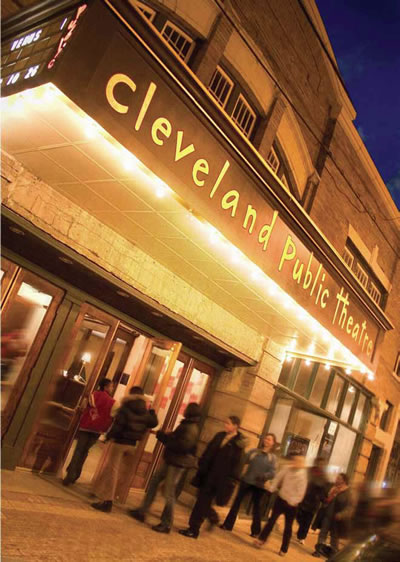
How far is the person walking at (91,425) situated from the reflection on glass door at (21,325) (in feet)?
3.65

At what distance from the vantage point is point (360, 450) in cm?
1331

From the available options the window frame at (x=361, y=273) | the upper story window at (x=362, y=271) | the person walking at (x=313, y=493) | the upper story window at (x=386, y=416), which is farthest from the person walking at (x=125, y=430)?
the upper story window at (x=386, y=416)

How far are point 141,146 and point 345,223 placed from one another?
905 cm

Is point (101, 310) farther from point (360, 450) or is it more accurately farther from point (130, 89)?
point (360, 450)

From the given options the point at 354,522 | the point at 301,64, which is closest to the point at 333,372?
the point at 301,64

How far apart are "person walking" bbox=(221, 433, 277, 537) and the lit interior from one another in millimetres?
2212

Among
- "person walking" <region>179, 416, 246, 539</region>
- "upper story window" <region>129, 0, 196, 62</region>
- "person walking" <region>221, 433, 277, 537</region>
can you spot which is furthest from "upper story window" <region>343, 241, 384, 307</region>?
"person walking" <region>179, 416, 246, 539</region>

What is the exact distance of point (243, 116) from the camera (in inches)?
370

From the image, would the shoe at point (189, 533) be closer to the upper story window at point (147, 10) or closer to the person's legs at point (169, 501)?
the person's legs at point (169, 501)

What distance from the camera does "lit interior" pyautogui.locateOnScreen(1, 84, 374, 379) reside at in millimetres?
4184

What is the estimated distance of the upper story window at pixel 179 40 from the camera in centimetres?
798

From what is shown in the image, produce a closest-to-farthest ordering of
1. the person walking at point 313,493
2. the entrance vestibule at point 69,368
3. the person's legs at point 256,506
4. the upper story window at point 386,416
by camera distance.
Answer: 1. the entrance vestibule at point 69,368
2. the person's legs at point 256,506
3. the person walking at point 313,493
4. the upper story window at point 386,416

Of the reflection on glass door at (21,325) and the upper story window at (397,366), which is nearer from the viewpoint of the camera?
the reflection on glass door at (21,325)

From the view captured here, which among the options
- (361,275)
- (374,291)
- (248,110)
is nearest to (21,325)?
(248,110)
